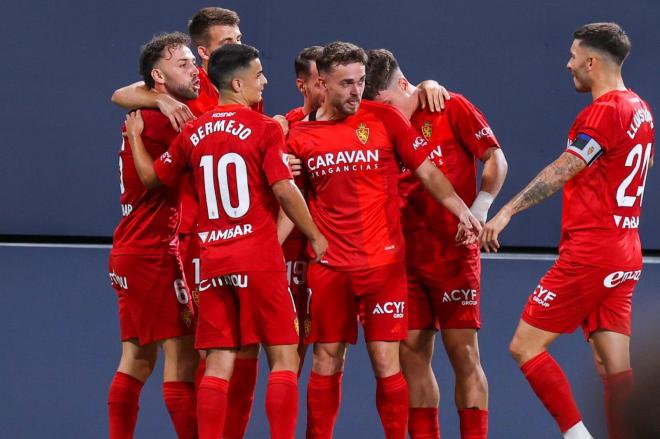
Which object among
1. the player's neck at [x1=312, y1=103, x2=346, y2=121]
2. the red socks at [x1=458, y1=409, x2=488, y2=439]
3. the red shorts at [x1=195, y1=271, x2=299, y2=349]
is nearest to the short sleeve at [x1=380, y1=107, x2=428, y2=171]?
the player's neck at [x1=312, y1=103, x2=346, y2=121]

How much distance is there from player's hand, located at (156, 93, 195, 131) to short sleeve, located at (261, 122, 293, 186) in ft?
1.56

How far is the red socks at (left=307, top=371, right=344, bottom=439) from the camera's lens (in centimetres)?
395

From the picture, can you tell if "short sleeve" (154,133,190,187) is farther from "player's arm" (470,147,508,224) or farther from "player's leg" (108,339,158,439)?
"player's arm" (470,147,508,224)

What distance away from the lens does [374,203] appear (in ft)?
13.2

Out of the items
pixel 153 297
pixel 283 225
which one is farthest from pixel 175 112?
pixel 153 297

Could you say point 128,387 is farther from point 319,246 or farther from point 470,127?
point 470,127

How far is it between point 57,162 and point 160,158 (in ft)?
8.89

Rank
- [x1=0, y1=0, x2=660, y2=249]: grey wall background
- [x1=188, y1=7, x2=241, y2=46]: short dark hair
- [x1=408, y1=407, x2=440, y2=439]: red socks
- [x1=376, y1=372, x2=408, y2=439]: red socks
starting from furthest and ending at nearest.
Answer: [x1=0, y1=0, x2=660, y2=249]: grey wall background
[x1=188, y1=7, x2=241, y2=46]: short dark hair
[x1=408, y1=407, x2=440, y2=439]: red socks
[x1=376, y1=372, x2=408, y2=439]: red socks

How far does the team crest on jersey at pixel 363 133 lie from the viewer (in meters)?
3.99

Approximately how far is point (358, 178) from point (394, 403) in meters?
0.89

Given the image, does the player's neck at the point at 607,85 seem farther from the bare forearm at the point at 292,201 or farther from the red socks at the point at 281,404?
the red socks at the point at 281,404

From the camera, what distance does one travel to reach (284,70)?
6121 millimetres

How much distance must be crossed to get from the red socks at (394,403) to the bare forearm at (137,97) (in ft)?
4.81

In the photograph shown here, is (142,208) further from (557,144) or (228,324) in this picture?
(557,144)
